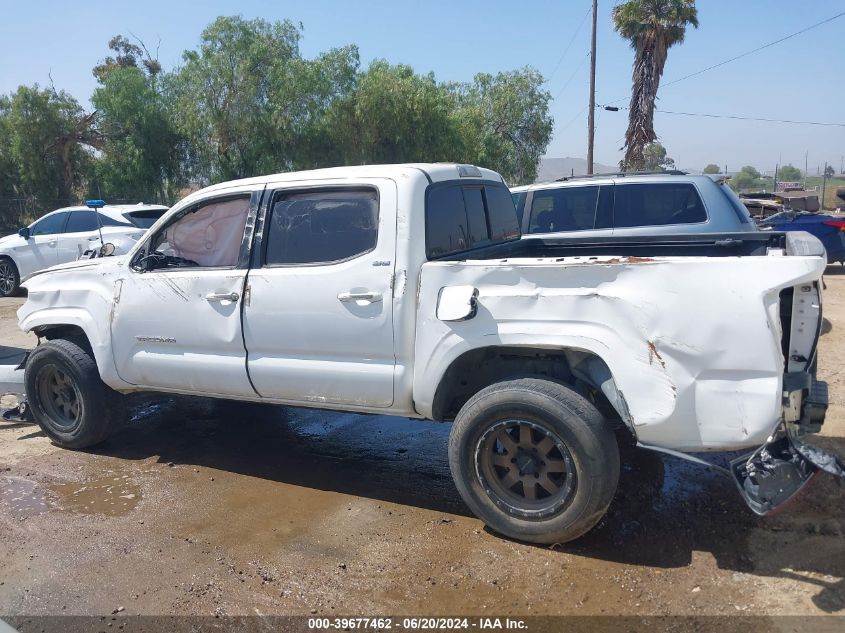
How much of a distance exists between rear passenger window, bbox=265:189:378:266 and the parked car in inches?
154

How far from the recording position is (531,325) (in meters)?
3.60

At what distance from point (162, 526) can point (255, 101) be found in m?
22.9

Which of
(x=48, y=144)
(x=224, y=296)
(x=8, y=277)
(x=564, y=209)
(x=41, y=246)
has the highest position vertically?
(x=48, y=144)

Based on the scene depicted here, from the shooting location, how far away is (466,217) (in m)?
4.61

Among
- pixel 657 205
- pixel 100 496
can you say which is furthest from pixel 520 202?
pixel 100 496

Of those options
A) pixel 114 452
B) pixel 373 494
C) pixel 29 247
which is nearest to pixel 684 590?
pixel 373 494

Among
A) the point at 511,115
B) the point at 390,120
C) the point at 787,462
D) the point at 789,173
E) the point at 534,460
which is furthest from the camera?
the point at 789,173

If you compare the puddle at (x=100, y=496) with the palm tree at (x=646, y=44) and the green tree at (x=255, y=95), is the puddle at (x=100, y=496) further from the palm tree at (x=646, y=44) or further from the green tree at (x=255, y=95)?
the palm tree at (x=646, y=44)

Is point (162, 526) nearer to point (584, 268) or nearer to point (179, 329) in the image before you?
point (179, 329)

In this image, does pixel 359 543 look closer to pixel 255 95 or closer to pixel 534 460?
pixel 534 460

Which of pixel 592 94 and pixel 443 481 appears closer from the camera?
pixel 443 481

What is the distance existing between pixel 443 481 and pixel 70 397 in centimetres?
300

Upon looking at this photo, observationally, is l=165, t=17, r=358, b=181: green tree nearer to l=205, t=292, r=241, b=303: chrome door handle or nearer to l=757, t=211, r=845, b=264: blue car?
l=757, t=211, r=845, b=264: blue car

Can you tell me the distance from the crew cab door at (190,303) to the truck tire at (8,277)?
10558mm
